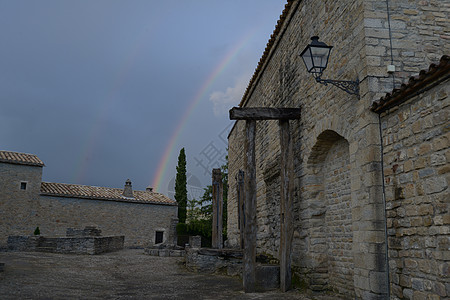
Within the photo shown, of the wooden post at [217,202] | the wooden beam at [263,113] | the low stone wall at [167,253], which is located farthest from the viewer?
the low stone wall at [167,253]

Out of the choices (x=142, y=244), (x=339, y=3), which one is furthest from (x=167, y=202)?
(x=339, y=3)

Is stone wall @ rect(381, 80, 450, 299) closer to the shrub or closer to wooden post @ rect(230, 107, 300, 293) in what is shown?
wooden post @ rect(230, 107, 300, 293)

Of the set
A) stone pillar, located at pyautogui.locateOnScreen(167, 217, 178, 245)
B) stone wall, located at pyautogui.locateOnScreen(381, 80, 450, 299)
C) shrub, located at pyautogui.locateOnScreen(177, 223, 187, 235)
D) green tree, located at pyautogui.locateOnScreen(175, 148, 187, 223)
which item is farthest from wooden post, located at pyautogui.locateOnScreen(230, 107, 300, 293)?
green tree, located at pyautogui.locateOnScreen(175, 148, 187, 223)

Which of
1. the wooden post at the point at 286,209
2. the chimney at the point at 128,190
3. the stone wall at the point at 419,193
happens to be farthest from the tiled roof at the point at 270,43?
the chimney at the point at 128,190

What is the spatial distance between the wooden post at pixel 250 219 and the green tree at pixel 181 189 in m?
20.3

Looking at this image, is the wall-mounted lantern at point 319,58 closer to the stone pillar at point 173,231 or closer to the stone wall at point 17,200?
the stone pillar at point 173,231

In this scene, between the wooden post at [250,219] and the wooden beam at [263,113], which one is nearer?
the wooden post at [250,219]

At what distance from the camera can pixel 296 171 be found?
7207mm

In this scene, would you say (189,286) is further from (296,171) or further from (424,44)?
(424,44)

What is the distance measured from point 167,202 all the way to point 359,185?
73.0 ft

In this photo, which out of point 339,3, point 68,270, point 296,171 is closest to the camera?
point 339,3

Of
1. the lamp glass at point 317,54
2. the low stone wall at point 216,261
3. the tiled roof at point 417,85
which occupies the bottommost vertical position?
the low stone wall at point 216,261

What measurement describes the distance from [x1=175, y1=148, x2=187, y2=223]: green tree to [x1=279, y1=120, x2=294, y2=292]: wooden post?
20442 millimetres

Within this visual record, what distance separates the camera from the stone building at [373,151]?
12.5 ft
